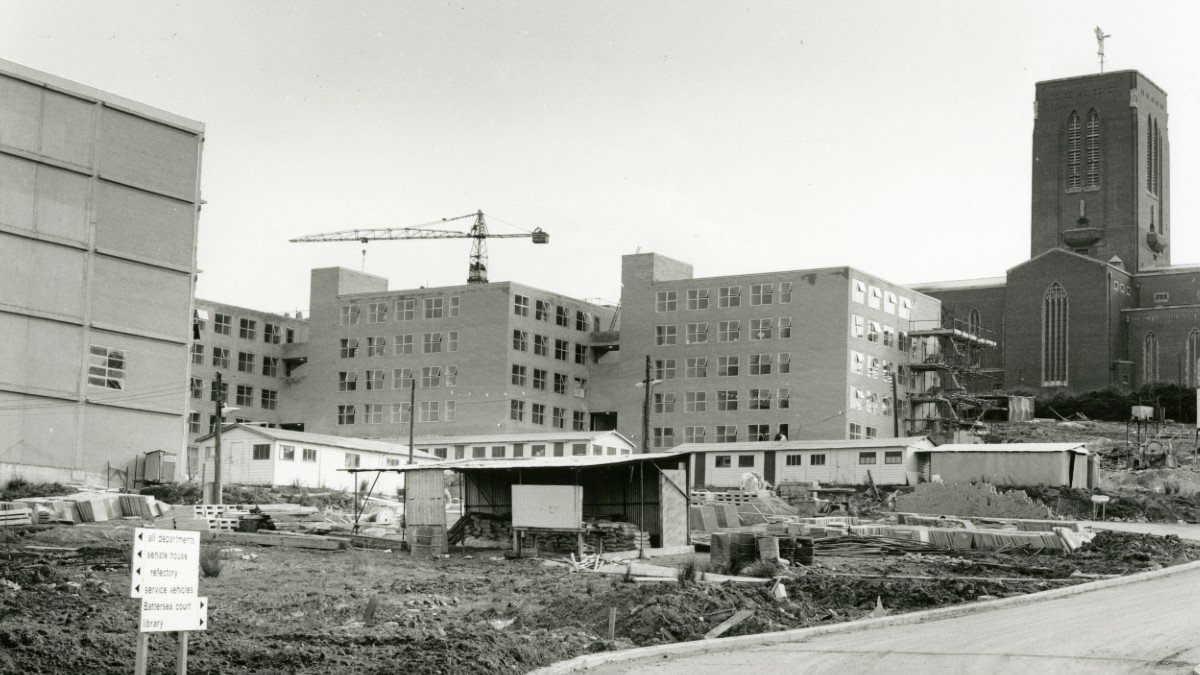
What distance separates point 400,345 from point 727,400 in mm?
25076

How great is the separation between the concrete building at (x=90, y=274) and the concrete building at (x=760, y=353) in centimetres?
4119

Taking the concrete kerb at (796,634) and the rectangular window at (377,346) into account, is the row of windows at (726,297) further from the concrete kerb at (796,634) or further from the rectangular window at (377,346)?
the concrete kerb at (796,634)

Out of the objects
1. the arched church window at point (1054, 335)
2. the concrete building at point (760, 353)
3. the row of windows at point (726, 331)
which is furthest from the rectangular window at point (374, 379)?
the arched church window at point (1054, 335)

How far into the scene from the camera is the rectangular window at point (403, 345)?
105750mm

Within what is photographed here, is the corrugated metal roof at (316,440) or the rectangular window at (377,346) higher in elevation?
the rectangular window at (377,346)

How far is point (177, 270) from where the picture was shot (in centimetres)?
6912

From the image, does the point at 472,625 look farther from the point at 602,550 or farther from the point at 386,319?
the point at 386,319

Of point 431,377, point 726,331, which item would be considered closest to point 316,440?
point 431,377

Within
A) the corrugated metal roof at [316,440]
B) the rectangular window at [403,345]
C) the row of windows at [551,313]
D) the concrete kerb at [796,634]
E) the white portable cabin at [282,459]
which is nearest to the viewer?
the concrete kerb at [796,634]

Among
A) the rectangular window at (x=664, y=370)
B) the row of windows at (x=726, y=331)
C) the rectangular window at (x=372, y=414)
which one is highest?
the row of windows at (x=726, y=331)

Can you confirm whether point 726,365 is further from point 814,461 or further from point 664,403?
point 814,461

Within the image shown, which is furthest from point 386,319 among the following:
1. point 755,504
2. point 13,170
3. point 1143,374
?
point 1143,374

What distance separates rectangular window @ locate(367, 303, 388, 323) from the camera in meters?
107

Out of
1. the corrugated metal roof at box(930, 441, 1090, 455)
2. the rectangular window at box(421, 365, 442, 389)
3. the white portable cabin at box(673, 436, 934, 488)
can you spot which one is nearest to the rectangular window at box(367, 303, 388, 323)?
the rectangular window at box(421, 365, 442, 389)
